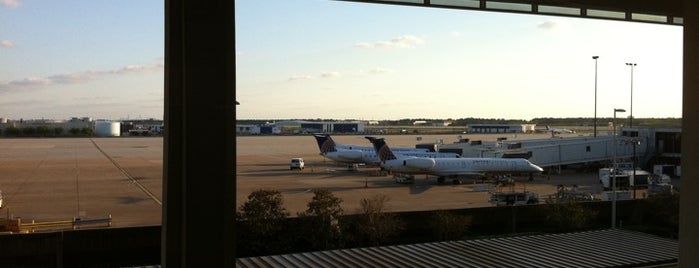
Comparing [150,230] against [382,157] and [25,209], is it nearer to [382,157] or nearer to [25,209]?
[25,209]

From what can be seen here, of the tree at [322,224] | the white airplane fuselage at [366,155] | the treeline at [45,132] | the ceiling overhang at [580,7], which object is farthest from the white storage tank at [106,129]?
the ceiling overhang at [580,7]

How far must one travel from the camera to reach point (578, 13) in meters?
9.12

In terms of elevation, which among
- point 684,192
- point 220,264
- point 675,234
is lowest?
point 675,234

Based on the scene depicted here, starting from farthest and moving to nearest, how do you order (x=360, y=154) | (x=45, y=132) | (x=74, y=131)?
(x=74, y=131) → (x=45, y=132) → (x=360, y=154)

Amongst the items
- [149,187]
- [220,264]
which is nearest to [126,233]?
[220,264]

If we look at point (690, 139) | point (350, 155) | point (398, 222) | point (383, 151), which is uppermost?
point (690, 139)

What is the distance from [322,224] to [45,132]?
109219mm

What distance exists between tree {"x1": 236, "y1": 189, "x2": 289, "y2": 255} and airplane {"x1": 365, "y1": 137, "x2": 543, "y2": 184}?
21131mm

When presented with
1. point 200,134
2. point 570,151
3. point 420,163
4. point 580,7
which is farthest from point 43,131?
point 200,134

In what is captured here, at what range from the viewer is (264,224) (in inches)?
718

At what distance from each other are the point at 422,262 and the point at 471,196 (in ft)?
57.7

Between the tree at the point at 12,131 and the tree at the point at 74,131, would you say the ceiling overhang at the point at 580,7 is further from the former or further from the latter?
the tree at the point at 74,131

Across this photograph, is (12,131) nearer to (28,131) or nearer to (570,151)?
(28,131)

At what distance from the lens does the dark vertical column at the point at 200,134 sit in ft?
16.3
